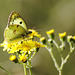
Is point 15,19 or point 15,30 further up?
point 15,19

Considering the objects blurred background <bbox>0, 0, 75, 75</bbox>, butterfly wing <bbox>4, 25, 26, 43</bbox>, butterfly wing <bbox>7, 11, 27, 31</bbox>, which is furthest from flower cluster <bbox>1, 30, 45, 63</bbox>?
blurred background <bbox>0, 0, 75, 75</bbox>

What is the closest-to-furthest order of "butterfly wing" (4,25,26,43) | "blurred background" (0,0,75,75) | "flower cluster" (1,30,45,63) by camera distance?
"flower cluster" (1,30,45,63)
"butterfly wing" (4,25,26,43)
"blurred background" (0,0,75,75)

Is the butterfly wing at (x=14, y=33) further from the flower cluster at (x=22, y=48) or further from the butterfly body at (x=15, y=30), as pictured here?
the flower cluster at (x=22, y=48)

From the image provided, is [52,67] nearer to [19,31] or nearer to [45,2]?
[45,2]

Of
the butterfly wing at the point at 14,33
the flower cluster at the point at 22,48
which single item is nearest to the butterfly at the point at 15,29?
the butterfly wing at the point at 14,33

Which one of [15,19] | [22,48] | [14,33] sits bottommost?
[22,48]

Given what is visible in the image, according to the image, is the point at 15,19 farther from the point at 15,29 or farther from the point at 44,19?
the point at 44,19

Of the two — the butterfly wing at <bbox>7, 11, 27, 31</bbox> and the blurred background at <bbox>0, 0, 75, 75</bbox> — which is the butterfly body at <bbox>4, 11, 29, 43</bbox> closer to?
the butterfly wing at <bbox>7, 11, 27, 31</bbox>

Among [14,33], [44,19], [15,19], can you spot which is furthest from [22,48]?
[44,19]
